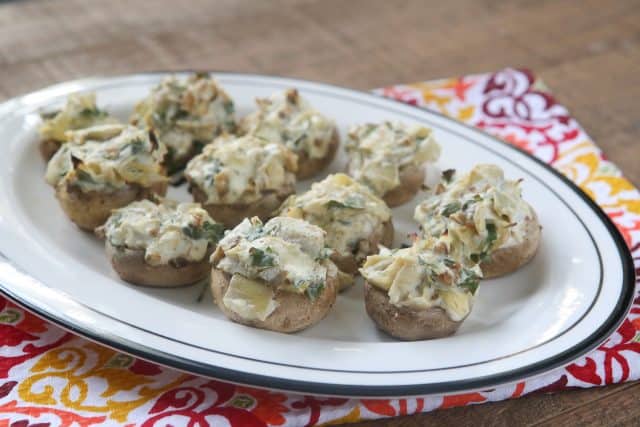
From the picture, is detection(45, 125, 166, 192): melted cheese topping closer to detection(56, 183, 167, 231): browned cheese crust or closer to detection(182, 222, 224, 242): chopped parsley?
detection(56, 183, 167, 231): browned cheese crust

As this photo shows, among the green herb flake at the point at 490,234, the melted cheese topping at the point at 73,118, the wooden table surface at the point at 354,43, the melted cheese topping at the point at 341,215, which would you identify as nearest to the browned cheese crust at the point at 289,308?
the melted cheese topping at the point at 341,215

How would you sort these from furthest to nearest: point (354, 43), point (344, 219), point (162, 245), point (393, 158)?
point (354, 43) < point (393, 158) < point (344, 219) < point (162, 245)

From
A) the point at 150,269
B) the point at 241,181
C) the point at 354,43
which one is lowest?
the point at 354,43

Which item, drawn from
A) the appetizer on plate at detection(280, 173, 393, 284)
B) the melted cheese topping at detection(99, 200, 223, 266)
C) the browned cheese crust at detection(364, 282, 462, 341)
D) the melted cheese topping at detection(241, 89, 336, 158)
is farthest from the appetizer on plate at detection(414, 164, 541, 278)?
the melted cheese topping at detection(99, 200, 223, 266)

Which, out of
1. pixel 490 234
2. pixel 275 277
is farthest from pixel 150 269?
pixel 490 234

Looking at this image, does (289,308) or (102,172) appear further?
(102,172)

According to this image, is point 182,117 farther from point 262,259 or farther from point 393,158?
point 262,259

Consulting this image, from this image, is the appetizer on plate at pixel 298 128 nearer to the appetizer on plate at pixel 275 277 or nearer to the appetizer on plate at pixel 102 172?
the appetizer on plate at pixel 102 172
